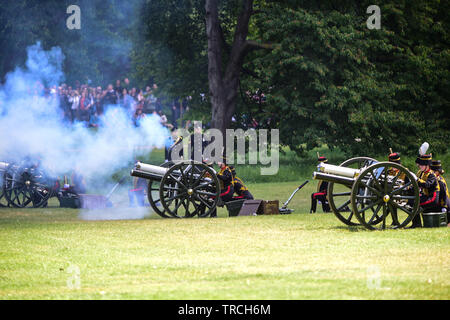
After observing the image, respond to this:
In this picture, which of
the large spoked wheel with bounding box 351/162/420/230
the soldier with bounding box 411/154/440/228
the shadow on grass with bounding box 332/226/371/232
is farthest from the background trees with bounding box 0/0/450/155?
the large spoked wheel with bounding box 351/162/420/230

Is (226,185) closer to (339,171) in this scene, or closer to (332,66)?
(339,171)

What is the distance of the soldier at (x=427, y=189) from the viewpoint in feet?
42.8

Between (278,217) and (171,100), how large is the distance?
46.9ft

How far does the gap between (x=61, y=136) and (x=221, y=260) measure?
39.2 ft

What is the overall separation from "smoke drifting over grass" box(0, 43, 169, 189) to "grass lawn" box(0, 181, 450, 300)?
5.48 m

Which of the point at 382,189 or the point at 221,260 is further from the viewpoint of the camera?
the point at 382,189

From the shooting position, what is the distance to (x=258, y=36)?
88.8 ft

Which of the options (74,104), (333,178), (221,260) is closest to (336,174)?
(333,178)

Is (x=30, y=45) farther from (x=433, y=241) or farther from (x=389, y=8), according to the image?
(x=433, y=241)

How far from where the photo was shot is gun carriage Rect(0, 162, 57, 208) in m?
19.2

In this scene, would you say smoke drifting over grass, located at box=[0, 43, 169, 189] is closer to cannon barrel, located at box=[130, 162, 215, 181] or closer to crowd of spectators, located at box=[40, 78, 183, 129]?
crowd of spectators, located at box=[40, 78, 183, 129]

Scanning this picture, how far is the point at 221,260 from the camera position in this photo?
33.7 feet

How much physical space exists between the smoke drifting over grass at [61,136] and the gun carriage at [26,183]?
31 centimetres

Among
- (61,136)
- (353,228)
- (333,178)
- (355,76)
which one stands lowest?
(353,228)
